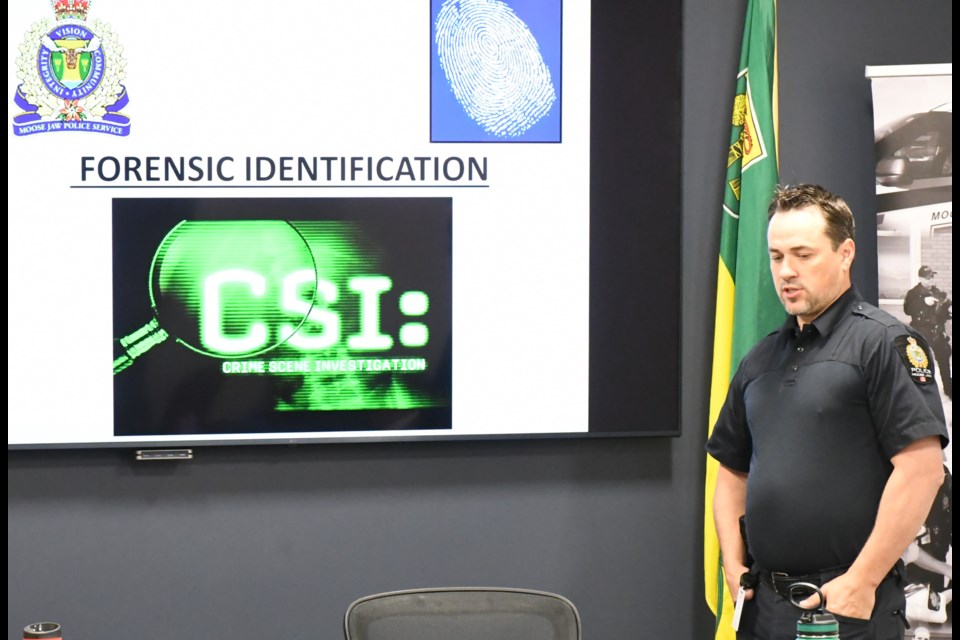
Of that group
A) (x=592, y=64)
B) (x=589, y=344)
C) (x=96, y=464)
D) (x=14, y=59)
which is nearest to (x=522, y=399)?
(x=589, y=344)

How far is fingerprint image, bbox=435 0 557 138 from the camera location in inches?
135

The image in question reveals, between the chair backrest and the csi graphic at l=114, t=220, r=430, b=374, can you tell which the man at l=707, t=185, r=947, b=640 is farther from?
the csi graphic at l=114, t=220, r=430, b=374

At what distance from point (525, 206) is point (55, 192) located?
4.89ft

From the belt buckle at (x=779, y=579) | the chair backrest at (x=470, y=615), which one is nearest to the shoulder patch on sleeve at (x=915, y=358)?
the belt buckle at (x=779, y=579)

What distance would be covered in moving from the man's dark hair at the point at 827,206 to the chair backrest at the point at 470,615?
1040 millimetres

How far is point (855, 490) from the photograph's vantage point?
2.34m

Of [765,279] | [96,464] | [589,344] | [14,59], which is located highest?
[14,59]

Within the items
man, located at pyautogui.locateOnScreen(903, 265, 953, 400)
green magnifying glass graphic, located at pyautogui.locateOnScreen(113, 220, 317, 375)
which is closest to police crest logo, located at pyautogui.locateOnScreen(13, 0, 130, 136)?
green magnifying glass graphic, located at pyautogui.locateOnScreen(113, 220, 317, 375)

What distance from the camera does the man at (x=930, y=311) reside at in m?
3.36

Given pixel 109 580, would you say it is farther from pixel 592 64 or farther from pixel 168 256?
pixel 592 64

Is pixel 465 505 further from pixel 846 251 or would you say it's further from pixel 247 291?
pixel 846 251

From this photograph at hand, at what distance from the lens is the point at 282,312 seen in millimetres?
3385

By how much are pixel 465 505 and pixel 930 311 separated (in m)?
1.63

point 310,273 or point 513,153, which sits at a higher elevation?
point 513,153
